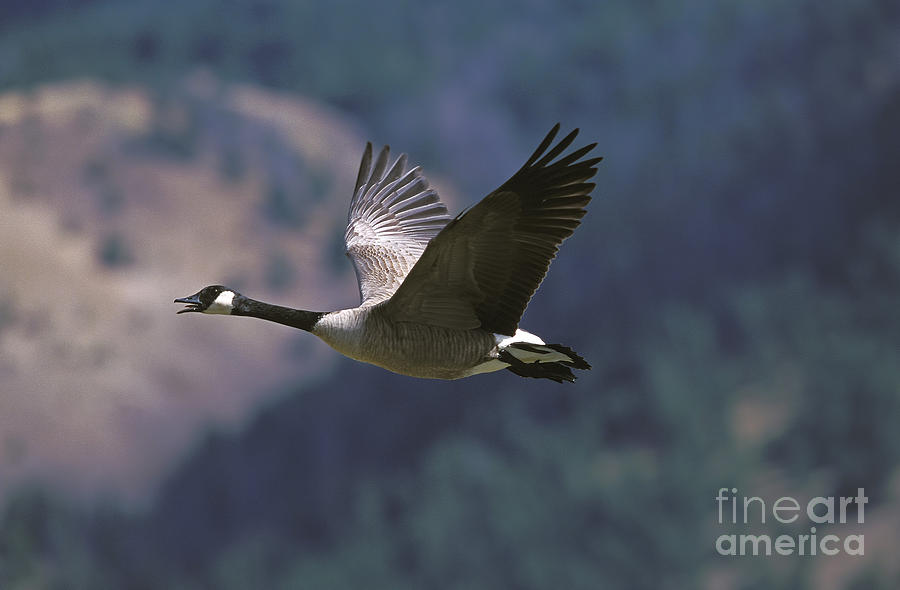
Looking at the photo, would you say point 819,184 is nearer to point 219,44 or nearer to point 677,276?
point 677,276

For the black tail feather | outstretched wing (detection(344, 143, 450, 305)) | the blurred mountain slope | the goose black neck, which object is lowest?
the black tail feather

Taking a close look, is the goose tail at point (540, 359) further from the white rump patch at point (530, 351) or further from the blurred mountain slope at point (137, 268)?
the blurred mountain slope at point (137, 268)

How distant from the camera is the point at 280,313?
3584mm

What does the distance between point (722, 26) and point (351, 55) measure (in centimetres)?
856

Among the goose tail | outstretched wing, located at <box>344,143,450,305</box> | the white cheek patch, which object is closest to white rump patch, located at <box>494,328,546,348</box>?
the goose tail

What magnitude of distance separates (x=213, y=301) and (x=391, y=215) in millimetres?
1395

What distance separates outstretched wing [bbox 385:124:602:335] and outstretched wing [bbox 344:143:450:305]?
1.05m

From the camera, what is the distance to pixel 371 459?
20.8 m

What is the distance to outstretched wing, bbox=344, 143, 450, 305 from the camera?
471 centimetres

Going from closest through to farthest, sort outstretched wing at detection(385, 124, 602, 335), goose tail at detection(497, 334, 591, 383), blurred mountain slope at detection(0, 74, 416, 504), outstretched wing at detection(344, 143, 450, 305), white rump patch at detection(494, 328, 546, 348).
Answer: outstretched wing at detection(385, 124, 602, 335) < goose tail at detection(497, 334, 591, 383) < white rump patch at detection(494, 328, 546, 348) < outstretched wing at detection(344, 143, 450, 305) < blurred mountain slope at detection(0, 74, 416, 504)

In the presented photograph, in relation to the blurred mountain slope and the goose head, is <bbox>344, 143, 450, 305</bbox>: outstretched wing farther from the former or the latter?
the blurred mountain slope

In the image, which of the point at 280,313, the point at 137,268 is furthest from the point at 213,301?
the point at 137,268

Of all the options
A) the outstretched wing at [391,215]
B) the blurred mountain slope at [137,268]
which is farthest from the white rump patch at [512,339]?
the blurred mountain slope at [137,268]

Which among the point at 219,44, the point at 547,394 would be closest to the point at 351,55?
the point at 219,44
